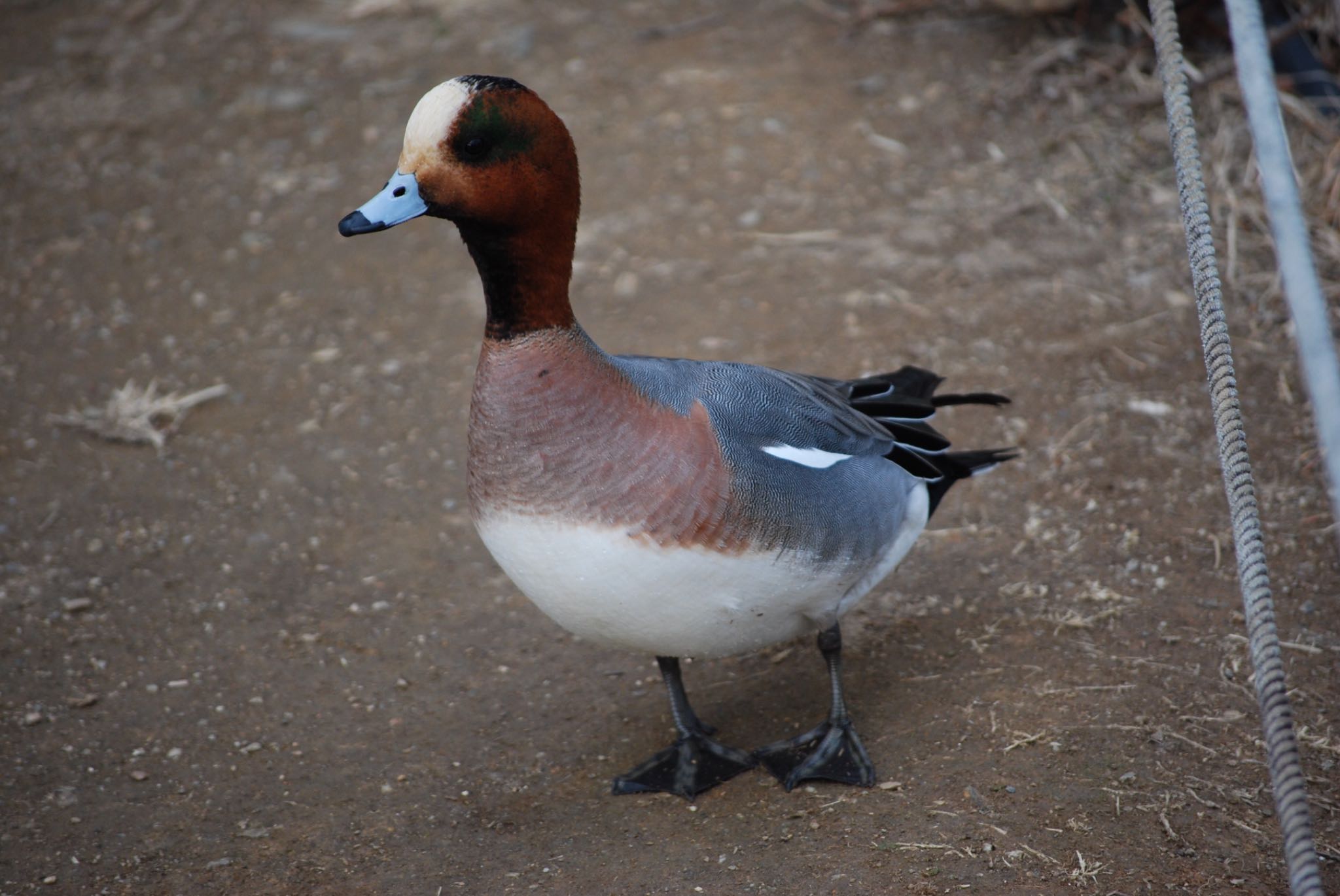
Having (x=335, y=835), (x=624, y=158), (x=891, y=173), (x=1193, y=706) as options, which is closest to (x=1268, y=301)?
(x=891, y=173)

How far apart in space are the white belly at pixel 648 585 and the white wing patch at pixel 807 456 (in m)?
0.23

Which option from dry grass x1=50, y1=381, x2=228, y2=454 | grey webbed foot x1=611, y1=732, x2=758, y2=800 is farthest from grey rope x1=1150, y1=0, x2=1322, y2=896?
dry grass x1=50, y1=381, x2=228, y2=454

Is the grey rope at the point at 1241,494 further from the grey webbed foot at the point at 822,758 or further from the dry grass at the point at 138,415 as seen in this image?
the dry grass at the point at 138,415

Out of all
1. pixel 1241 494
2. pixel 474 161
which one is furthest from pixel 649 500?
pixel 1241 494

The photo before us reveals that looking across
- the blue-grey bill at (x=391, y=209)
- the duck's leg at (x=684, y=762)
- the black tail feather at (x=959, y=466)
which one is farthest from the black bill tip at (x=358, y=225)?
the black tail feather at (x=959, y=466)

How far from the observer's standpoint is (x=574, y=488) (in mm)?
2510

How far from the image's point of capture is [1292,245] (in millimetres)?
1547

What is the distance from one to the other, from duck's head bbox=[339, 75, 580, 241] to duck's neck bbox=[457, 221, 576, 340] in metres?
0.04

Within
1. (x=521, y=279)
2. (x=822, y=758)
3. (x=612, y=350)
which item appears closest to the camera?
(x=521, y=279)

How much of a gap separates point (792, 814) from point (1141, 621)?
3.97 feet

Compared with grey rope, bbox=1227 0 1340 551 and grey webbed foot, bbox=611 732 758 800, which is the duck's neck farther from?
grey rope, bbox=1227 0 1340 551

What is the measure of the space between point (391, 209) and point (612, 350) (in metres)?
2.47

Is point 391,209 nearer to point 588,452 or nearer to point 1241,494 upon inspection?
point 588,452

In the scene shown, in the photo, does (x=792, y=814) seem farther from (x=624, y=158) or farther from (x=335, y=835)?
(x=624, y=158)
